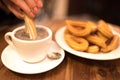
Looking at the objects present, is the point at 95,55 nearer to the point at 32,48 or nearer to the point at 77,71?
the point at 77,71

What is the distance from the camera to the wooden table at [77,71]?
0.64 m

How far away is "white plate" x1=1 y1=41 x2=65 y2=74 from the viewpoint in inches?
24.9

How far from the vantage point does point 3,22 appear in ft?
3.60

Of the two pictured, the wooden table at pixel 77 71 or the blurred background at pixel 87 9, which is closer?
the wooden table at pixel 77 71

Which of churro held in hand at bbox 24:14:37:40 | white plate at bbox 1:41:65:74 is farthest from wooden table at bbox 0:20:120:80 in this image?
churro held in hand at bbox 24:14:37:40

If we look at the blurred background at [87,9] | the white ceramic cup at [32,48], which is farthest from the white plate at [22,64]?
the blurred background at [87,9]

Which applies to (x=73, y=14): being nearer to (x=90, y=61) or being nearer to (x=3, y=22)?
(x=3, y=22)

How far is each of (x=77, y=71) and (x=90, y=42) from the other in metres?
0.15

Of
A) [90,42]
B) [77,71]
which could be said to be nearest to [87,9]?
[90,42]

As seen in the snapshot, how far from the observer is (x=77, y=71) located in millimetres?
670

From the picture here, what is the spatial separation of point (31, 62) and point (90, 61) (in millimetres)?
212

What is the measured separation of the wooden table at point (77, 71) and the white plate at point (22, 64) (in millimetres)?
20

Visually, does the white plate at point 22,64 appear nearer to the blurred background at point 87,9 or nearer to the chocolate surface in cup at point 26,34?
the chocolate surface in cup at point 26,34

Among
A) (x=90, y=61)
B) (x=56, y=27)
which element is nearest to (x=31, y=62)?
(x=90, y=61)
